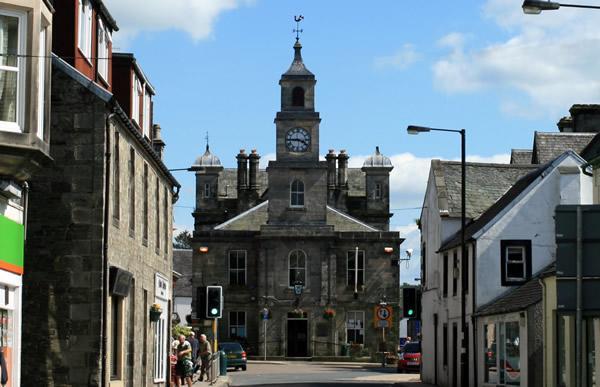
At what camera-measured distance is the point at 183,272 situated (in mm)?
110438

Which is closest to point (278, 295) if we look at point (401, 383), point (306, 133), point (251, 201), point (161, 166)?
point (306, 133)

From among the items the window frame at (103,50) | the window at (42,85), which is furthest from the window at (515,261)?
the window at (42,85)

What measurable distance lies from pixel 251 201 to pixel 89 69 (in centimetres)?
8208

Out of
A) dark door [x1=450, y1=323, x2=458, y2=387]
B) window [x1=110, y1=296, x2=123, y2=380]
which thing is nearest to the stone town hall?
dark door [x1=450, y1=323, x2=458, y2=387]

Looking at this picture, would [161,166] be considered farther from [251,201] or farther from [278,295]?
[251,201]

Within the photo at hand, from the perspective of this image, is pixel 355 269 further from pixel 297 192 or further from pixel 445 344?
pixel 445 344

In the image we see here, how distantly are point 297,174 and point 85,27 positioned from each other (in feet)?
190

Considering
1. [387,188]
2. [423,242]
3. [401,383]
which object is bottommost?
[401,383]

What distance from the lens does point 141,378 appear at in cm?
3256

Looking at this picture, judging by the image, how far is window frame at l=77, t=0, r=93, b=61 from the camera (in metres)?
27.9

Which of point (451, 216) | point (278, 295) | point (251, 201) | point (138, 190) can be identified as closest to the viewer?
point (138, 190)

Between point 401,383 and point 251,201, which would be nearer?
point 401,383

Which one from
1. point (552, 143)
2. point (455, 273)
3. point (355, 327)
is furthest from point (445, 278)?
point (355, 327)

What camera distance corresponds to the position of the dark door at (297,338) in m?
84.1
